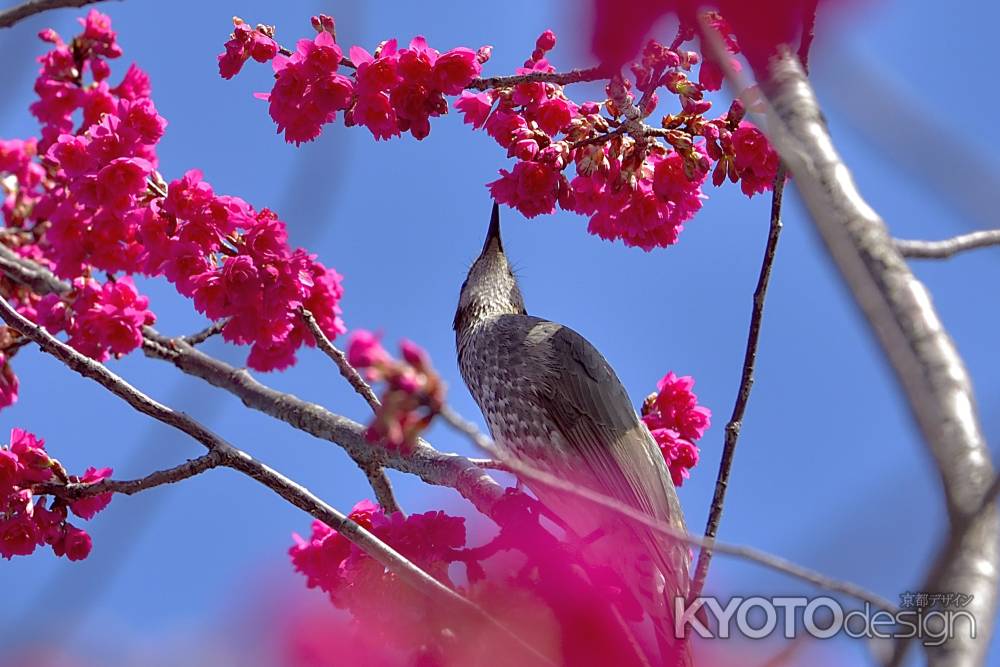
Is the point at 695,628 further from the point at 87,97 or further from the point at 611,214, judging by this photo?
the point at 87,97

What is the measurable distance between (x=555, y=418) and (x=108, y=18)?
2.10 metres

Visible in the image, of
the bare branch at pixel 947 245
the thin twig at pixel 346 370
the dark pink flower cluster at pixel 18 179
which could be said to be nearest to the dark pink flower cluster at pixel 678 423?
the thin twig at pixel 346 370

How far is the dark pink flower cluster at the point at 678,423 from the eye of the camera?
3.03m

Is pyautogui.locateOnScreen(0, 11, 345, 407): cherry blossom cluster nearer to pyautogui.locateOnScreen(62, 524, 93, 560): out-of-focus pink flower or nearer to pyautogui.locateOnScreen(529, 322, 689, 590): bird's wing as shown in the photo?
pyautogui.locateOnScreen(62, 524, 93, 560): out-of-focus pink flower

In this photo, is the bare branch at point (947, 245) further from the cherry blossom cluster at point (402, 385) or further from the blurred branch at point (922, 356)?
the cherry blossom cluster at point (402, 385)

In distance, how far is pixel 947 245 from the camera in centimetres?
129

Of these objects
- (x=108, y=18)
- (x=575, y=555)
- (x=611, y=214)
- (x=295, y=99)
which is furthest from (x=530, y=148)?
(x=108, y=18)

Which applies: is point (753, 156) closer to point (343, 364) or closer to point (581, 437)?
point (581, 437)

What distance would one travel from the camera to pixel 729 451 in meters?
1.85

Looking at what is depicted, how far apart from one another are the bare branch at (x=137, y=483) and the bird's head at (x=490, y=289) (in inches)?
61.8

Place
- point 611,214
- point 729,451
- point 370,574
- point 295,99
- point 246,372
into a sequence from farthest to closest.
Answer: point 246,372, point 611,214, point 295,99, point 370,574, point 729,451

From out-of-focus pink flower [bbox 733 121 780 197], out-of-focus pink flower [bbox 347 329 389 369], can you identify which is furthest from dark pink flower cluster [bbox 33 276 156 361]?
out-of-focus pink flower [bbox 347 329 389 369]

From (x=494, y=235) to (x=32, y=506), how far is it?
2.13 meters

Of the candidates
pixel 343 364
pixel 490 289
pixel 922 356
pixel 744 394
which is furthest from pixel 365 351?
pixel 490 289
